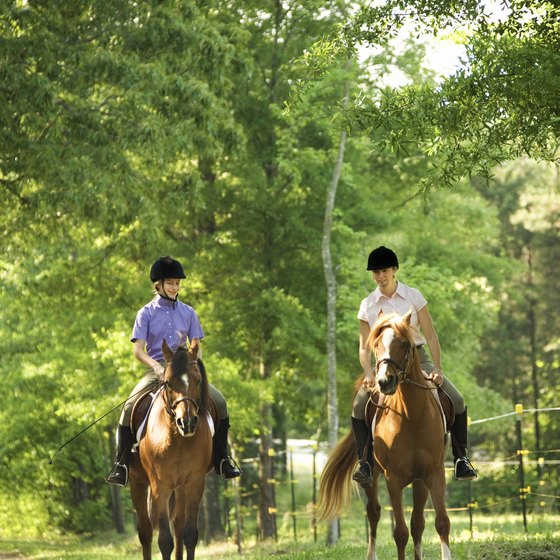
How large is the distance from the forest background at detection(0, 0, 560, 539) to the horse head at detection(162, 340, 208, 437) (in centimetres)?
340

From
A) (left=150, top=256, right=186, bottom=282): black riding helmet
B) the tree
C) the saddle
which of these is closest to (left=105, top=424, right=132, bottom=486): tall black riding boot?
(left=150, top=256, right=186, bottom=282): black riding helmet

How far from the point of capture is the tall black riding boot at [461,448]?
32.4 feet

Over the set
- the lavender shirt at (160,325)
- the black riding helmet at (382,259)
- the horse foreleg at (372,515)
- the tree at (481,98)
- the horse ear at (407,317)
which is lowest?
the horse foreleg at (372,515)

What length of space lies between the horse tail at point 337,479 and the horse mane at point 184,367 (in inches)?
87.2

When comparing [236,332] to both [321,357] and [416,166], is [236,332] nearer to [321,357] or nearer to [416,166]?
[321,357]

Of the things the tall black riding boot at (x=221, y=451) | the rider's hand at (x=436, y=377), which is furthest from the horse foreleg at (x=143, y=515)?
the rider's hand at (x=436, y=377)

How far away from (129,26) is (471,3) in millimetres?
7926

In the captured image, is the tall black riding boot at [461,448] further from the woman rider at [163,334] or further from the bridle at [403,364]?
the woman rider at [163,334]

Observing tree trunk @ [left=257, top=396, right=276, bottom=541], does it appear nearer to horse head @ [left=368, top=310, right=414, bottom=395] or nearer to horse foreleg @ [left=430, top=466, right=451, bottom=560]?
horse foreleg @ [left=430, top=466, right=451, bottom=560]

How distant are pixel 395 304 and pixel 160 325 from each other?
7.33 ft

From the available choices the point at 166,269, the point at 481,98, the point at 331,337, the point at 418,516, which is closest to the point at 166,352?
the point at 166,269

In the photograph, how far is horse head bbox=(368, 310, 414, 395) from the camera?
8344 mm

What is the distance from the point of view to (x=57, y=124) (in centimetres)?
1650

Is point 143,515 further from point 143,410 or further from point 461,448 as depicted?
point 461,448
